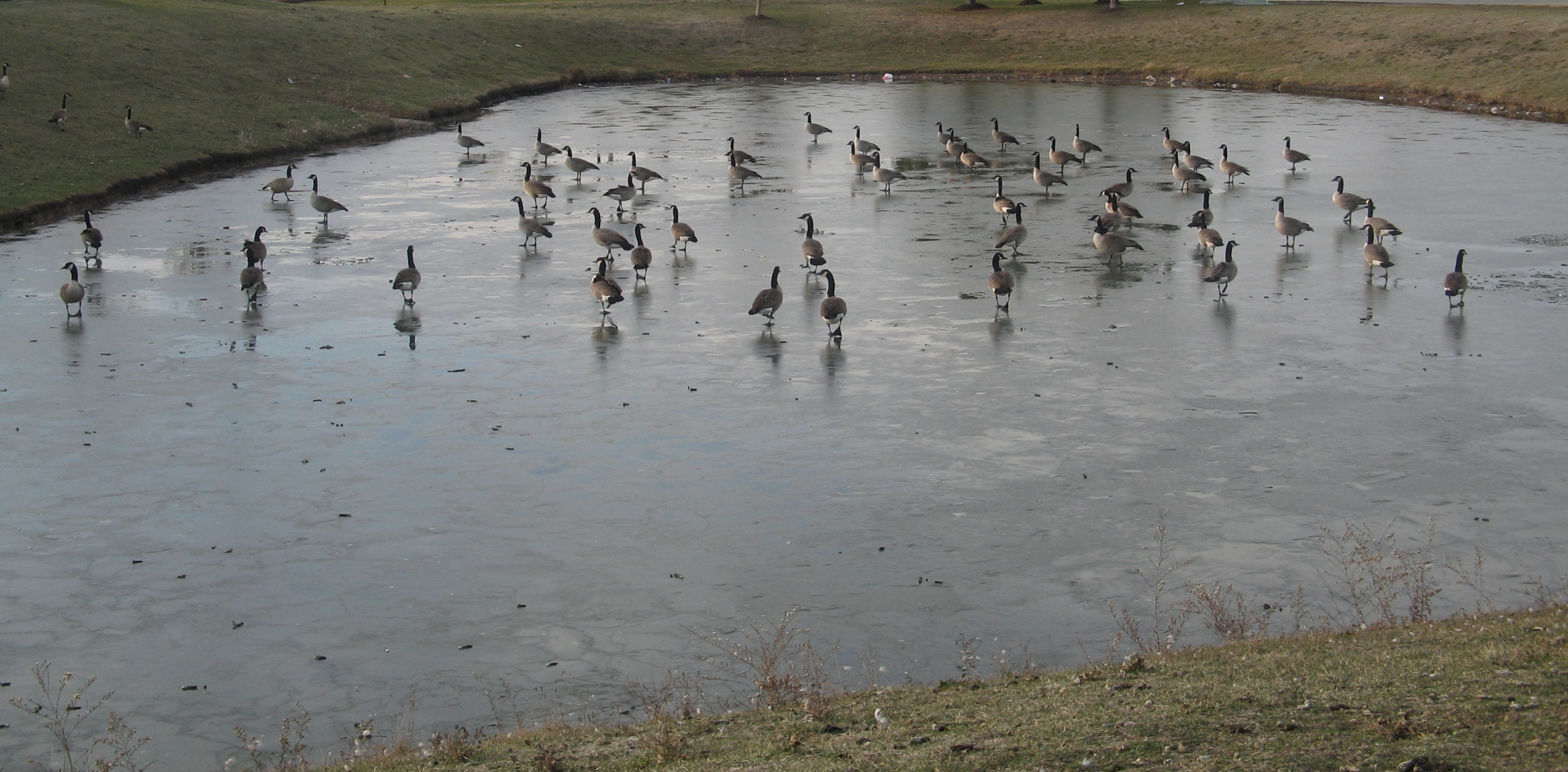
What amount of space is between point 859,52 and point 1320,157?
41.3 meters

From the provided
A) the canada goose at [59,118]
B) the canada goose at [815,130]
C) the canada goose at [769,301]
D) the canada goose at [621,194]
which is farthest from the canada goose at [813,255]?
the canada goose at [59,118]

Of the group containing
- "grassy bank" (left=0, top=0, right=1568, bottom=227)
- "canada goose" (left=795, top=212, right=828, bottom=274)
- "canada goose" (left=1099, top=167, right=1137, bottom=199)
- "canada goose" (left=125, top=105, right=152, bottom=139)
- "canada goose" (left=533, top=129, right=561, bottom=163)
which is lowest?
"canada goose" (left=795, top=212, right=828, bottom=274)

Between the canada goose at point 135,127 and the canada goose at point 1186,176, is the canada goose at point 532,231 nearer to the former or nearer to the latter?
the canada goose at point 1186,176

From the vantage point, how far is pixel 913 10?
83625mm

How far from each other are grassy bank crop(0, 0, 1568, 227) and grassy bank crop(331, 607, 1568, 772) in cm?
2676

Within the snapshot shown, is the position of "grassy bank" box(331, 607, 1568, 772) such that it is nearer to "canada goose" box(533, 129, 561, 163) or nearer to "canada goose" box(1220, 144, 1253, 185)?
"canada goose" box(1220, 144, 1253, 185)

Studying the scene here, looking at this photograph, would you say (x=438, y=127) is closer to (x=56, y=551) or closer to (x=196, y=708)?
(x=56, y=551)

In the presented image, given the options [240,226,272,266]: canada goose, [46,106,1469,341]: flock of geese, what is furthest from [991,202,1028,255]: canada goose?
[240,226,272,266]: canada goose

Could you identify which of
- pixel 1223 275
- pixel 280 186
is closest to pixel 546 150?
pixel 280 186

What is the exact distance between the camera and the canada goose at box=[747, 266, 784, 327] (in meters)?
20.8

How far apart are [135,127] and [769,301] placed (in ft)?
84.0

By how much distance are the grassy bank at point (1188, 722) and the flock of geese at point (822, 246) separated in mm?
11401

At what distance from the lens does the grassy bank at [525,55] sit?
38.5 m

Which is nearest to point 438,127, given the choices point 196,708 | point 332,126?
point 332,126
